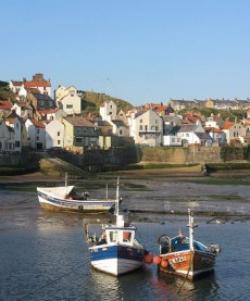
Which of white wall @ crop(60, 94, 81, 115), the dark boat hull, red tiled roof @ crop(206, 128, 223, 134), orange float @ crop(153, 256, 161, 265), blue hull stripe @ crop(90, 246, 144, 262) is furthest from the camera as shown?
white wall @ crop(60, 94, 81, 115)

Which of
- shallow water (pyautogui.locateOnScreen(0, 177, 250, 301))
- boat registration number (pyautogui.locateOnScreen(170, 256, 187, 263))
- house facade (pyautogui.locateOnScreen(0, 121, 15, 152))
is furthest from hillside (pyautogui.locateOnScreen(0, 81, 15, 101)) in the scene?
boat registration number (pyautogui.locateOnScreen(170, 256, 187, 263))

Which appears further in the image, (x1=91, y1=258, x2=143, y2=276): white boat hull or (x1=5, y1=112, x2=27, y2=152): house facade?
(x1=5, y1=112, x2=27, y2=152): house facade

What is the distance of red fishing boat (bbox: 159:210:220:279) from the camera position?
25906 mm

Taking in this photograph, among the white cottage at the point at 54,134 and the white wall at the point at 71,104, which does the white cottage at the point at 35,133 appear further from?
the white wall at the point at 71,104

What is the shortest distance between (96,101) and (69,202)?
103370 mm

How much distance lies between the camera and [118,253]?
2628cm

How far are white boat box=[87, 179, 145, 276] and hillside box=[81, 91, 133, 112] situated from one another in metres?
111

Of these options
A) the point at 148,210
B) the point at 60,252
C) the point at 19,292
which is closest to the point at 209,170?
the point at 148,210

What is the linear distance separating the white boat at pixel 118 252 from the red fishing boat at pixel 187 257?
3.66 ft

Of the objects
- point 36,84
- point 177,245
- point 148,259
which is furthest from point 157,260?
point 36,84

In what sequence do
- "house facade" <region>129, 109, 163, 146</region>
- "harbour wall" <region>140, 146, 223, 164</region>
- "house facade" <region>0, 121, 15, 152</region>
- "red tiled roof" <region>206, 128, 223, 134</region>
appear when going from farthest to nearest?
"red tiled roof" <region>206, 128, 223, 134</region>
"house facade" <region>129, 109, 163, 146</region>
"harbour wall" <region>140, 146, 223, 164</region>
"house facade" <region>0, 121, 15, 152</region>

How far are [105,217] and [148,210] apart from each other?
547cm

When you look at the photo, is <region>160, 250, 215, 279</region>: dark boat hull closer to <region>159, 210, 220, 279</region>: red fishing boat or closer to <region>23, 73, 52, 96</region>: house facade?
<region>159, 210, 220, 279</region>: red fishing boat

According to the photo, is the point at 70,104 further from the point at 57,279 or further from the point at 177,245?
the point at 57,279
